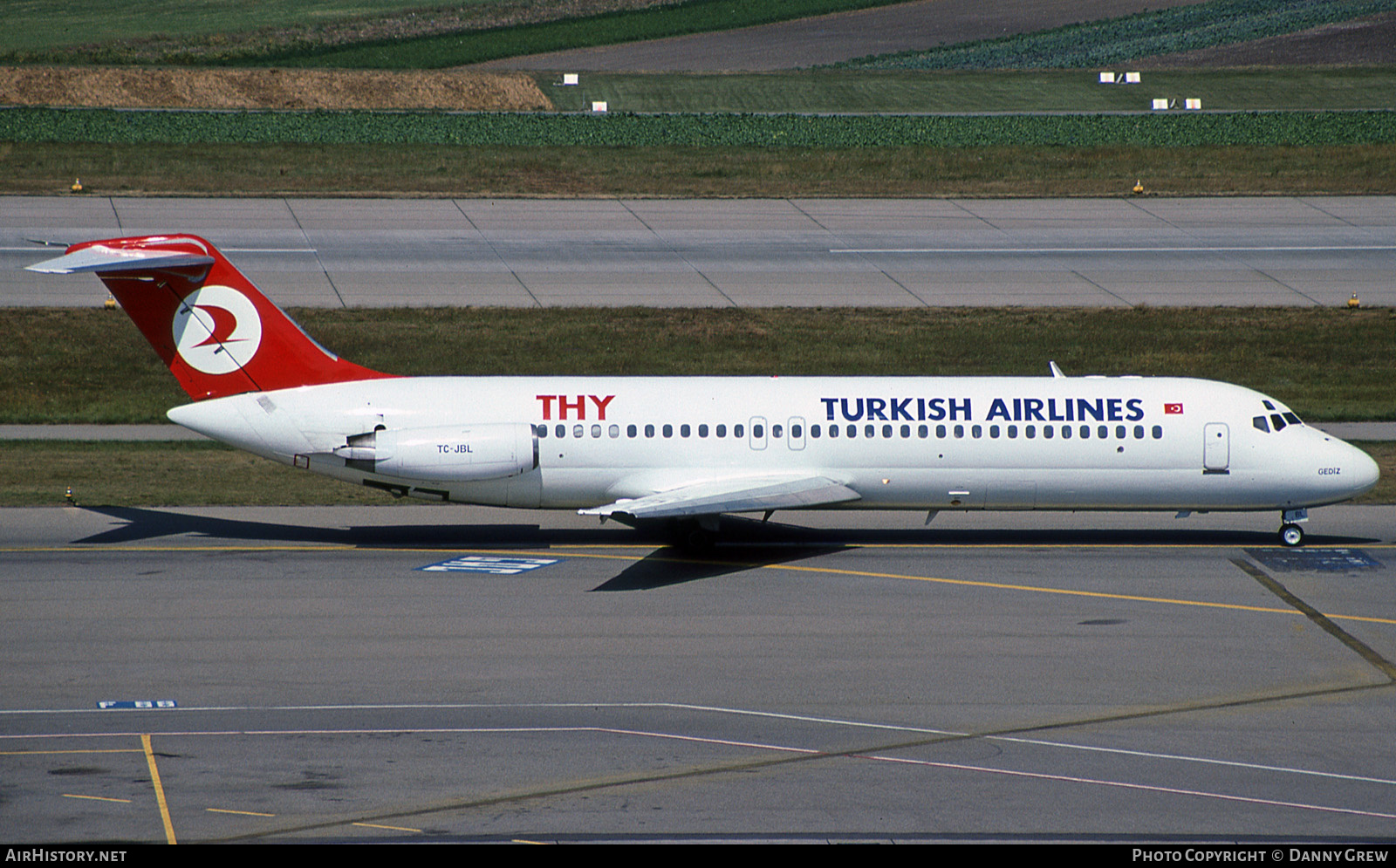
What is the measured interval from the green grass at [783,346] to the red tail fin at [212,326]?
12.1 m

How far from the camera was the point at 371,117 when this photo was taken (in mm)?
68875

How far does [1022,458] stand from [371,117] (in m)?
48.4

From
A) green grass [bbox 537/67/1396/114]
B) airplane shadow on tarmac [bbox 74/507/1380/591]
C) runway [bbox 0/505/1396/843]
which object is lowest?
runway [bbox 0/505/1396/843]

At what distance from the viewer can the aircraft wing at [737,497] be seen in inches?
1034

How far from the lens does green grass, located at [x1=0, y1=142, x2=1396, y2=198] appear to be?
60250mm

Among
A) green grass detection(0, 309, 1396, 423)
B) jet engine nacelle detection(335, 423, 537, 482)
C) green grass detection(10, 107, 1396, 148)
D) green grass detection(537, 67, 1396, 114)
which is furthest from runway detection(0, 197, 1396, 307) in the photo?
jet engine nacelle detection(335, 423, 537, 482)

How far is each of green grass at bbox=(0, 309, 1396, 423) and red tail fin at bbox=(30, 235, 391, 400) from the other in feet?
39.8

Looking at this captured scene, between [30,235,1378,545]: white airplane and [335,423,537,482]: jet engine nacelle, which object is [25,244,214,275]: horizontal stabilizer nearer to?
[30,235,1378,545]: white airplane

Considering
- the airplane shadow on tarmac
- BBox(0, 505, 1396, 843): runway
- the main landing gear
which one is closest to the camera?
BBox(0, 505, 1396, 843): runway

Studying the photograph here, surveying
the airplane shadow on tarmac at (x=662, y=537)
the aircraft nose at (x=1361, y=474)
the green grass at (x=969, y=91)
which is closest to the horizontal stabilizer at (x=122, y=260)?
the airplane shadow on tarmac at (x=662, y=537)

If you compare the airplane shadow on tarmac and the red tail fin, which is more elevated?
A: the red tail fin

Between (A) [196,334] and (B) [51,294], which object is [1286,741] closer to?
(A) [196,334]

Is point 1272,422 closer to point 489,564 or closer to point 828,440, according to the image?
point 828,440

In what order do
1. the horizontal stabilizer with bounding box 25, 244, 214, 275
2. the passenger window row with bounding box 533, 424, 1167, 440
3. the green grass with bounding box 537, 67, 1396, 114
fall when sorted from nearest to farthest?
the horizontal stabilizer with bounding box 25, 244, 214, 275
the passenger window row with bounding box 533, 424, 1167, 440
the green grass with bounding box 537, 67, 1396, 114
